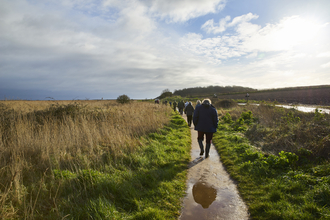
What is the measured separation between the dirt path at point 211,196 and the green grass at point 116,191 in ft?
0.91

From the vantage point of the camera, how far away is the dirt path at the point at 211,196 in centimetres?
338

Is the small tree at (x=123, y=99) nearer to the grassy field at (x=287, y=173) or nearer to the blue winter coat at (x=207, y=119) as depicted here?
the grassy field at (x=287, y=173)

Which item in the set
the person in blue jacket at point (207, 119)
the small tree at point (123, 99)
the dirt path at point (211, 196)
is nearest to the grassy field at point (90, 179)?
the dirt path at point (211, 196)

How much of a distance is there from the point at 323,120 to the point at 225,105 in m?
24.1

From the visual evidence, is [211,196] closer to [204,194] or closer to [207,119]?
[204,194]

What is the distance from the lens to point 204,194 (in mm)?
4125

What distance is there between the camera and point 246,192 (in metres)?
4.15

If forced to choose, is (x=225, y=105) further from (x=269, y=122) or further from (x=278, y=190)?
(x=278, y=190)

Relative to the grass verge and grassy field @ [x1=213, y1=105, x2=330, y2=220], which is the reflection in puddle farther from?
grassy field @ [x1=213, y1=105, x2=330, y2=220]

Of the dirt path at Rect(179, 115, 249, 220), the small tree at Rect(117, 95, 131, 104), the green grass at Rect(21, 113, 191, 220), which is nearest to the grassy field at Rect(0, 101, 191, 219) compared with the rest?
the green grass at Rect(21, 113, 191, 220)

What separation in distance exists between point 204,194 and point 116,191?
228 cm

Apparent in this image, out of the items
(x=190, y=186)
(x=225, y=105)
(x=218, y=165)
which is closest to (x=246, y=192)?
(x=190, y=186)

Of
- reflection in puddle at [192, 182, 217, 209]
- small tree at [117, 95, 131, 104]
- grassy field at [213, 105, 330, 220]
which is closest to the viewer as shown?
grassy field at [213, 105, 330, 220]

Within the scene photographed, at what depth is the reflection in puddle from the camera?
12.4 feet
